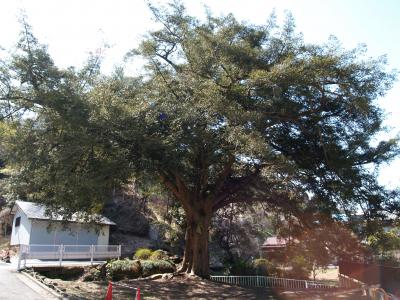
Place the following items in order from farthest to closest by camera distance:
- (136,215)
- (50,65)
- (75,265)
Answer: (136,215) < (75,265) < (50,65)

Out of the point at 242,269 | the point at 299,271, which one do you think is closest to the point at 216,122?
the point at 242,269

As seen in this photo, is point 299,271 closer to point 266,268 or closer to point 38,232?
point 266,268

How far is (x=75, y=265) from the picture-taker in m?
26.3

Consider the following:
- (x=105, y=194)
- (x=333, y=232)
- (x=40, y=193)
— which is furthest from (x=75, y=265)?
(x=333, y=232)

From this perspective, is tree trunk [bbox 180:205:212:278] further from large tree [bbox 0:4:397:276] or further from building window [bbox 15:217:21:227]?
building window [bbox 15:217:21:227]

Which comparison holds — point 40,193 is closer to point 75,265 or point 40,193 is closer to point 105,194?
point 105,194

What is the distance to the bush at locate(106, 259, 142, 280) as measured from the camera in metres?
24.5

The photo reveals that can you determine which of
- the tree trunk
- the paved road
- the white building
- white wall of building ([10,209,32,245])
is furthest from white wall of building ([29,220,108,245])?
the paved road

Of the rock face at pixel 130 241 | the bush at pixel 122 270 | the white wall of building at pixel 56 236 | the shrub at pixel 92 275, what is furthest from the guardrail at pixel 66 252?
the rock face at pixel 130 241

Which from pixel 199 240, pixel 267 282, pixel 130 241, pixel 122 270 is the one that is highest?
pixel 199 240

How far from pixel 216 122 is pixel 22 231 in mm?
26993

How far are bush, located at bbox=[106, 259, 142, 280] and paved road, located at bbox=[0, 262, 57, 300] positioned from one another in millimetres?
5459

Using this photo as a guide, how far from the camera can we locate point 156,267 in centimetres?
2638

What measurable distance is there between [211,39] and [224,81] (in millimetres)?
2306
